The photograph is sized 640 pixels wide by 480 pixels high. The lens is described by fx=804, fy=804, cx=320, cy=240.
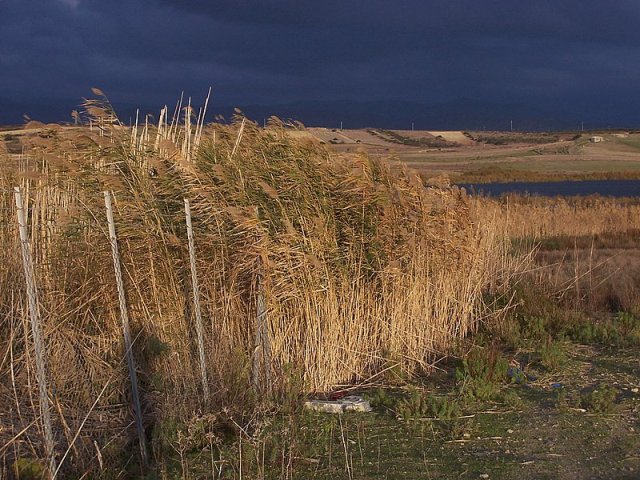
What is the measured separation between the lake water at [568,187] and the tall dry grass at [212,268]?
40343 millimetres

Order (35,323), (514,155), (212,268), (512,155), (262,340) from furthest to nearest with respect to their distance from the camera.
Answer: (512,155) < (514,155) < (212,268) < (262,340) < (35,323)

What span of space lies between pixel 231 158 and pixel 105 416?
113 inches

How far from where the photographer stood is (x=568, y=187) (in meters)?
54.5

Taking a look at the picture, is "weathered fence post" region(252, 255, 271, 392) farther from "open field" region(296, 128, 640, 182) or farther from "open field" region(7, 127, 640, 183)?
"open field" region(296, 128, 640, 182)

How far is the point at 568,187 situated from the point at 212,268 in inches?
1985

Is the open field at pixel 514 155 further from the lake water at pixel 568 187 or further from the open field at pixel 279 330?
the open field at pixel 279 330

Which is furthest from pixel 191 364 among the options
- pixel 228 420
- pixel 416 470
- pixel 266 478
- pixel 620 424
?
pixel 620 424

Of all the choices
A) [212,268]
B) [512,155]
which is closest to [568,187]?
[512,155]

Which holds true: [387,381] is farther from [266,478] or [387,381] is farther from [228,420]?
[266,478]

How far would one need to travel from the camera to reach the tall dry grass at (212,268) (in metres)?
6.52

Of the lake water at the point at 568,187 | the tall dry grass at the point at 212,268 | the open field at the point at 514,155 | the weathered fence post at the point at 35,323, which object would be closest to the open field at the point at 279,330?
the tall dry grass at the point at 212,268

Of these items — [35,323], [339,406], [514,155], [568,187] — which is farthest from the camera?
[514,155]

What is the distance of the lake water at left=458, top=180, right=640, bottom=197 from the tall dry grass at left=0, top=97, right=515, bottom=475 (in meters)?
40.3

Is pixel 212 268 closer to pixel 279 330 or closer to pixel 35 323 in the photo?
pixel 279 330
